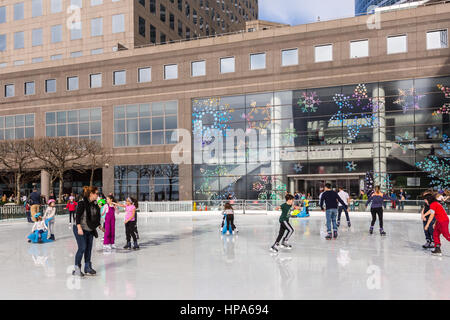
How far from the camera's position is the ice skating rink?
7.07 m

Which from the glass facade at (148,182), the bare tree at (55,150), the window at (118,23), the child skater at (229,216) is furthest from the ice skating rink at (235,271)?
the window at (118,23)

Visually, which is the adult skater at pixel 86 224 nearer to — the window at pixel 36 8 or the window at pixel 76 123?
the window at pixel 76 123

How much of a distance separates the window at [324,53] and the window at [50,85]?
28.9 metres

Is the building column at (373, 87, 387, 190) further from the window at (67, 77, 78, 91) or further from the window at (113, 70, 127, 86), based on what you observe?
the window at (67, 77, 78, 91)

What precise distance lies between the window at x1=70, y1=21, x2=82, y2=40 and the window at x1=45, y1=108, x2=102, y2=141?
10.1 metres

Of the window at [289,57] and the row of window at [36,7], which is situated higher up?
the row of window at [36,7]

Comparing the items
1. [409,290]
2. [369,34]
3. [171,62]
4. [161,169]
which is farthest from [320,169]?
[409,290]

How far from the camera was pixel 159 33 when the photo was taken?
50594mm

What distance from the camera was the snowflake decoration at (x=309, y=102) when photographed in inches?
1425

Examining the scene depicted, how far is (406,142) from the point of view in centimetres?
3347

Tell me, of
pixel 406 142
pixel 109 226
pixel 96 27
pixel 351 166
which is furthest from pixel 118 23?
Answer: pixel 109 226

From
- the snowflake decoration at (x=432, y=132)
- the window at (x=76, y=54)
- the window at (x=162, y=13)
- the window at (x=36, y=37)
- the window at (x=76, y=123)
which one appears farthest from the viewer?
the window at (x=162, y=13)

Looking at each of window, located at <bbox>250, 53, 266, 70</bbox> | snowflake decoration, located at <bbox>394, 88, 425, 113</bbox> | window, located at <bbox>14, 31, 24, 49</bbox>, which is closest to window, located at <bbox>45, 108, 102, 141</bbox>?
window, located at <bbox>14, 31, 24, 49</bbox>

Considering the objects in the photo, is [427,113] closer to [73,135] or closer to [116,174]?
[116,174]
